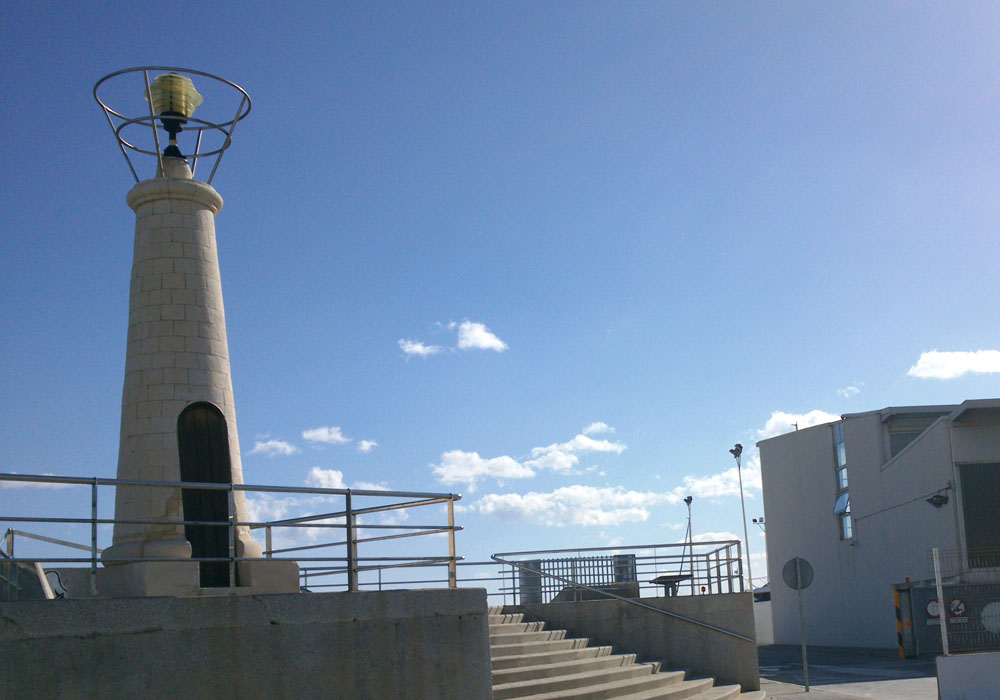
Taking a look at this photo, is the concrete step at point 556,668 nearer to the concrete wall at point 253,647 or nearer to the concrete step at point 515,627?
the concrete step at point 515,627

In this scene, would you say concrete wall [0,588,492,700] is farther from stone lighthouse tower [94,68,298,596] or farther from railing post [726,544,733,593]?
railing post [726,544,733,593]

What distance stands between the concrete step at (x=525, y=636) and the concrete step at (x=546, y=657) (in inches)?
18.0

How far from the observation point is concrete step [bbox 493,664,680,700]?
483 inches

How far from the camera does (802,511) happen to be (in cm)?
3656

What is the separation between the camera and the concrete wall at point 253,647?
776cm

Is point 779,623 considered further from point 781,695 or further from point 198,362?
point 198,362

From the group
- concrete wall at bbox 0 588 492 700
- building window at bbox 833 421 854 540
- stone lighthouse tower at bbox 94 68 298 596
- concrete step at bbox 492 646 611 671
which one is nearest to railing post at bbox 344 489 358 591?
concrete wall at bbox 0 588 492 700

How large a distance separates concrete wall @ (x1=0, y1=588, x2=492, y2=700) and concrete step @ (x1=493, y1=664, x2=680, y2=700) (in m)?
→ 1.92

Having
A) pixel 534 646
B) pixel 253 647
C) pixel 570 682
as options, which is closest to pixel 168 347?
pixel 253 647

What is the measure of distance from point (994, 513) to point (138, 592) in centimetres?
2434

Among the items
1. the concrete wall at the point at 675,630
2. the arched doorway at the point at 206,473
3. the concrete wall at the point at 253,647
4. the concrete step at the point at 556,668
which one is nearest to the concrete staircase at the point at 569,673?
the concrete step at the point at 556,668

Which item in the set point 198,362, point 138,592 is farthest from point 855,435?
point 138,592

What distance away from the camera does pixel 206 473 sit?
1309cm

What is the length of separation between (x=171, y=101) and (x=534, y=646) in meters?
9.75
